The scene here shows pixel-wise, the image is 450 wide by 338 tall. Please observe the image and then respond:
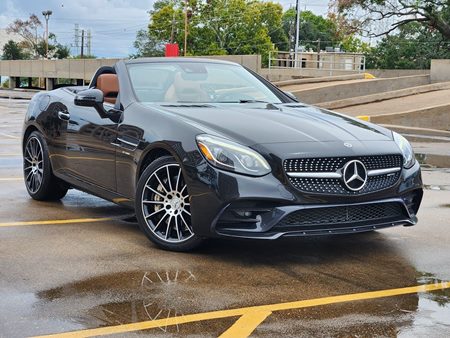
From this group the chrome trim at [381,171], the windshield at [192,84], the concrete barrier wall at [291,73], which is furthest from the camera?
the concrete barrier wall at [291,73]

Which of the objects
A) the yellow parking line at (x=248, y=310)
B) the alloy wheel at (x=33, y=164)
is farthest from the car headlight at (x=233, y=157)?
the alloy wheel at (x=33, y=164)

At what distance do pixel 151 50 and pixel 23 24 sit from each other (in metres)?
23.3

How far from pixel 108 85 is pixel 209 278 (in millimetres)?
2974

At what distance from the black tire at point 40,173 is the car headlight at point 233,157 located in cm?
281

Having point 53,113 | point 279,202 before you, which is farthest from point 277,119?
point 53,113

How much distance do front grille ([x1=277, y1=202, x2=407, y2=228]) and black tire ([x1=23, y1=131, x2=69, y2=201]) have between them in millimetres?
3305

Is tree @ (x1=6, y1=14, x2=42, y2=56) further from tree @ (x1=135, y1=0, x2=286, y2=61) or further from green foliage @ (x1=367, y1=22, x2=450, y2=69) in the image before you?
green foliage @ (x1=367, y1=22, x2=450, y2=69)

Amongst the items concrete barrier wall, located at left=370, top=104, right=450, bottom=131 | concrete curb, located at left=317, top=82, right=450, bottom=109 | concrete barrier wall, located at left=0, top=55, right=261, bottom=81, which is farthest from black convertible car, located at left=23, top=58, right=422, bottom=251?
concrete barrier wall, located at left=0, top=55, right=261, bottom=81

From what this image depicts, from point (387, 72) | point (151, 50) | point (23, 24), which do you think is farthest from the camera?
point (23, 24)

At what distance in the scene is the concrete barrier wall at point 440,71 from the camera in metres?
33.5

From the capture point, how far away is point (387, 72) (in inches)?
1748

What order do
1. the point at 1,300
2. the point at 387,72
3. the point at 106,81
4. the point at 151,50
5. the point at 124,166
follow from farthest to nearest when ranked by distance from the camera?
1. the point at 151,50
2. the point at 387,72
3. the point at 106,81
4. the point at 124,166
5. the point at 1,300

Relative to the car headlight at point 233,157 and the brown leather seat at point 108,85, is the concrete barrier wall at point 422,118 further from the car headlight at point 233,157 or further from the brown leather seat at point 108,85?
the car headlight at point 233,157

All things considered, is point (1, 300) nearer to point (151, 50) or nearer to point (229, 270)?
point (229, 270)
